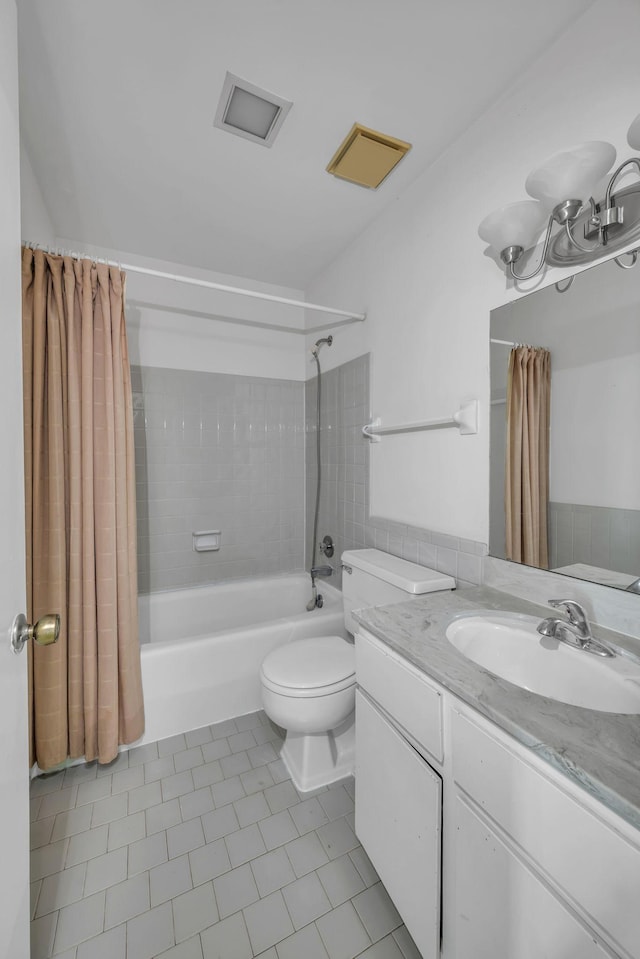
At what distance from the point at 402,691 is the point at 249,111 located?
75.6 inches

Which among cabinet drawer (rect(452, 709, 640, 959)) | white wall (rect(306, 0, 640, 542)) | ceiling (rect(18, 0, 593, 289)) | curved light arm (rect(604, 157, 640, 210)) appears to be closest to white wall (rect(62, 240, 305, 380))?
ceiling (rect(18, 0, 593, 289))

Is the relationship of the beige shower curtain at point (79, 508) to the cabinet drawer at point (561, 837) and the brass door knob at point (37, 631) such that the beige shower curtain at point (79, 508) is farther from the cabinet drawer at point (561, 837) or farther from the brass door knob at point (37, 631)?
the cabinet drawer at point (561, 837)

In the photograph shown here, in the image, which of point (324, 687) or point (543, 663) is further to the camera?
point (324, 687)

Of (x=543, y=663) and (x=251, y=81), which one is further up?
(x=251, y=81)

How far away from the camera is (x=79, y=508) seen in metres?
1.52

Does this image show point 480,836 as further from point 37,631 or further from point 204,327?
point 204,327

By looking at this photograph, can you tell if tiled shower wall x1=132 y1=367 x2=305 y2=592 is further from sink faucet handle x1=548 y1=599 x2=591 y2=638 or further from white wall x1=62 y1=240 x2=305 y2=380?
sink faucet handle x1=548 y1=599 x2=591 y2=638

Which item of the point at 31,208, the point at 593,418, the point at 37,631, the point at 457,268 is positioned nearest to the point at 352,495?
the point at 457,268

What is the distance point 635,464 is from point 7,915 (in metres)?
1.56

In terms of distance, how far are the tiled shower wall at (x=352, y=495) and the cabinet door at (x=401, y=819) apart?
0.65m

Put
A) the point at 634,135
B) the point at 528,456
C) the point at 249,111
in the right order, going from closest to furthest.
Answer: the point at 634,135, the point at 528,456, the point at 249,111

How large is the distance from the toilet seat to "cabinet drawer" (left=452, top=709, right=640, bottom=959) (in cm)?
75

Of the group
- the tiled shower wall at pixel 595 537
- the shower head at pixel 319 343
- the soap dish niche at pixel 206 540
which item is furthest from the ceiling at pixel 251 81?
the soap dish niche at pixel 206 540

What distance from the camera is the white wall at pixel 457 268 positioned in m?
1.04
